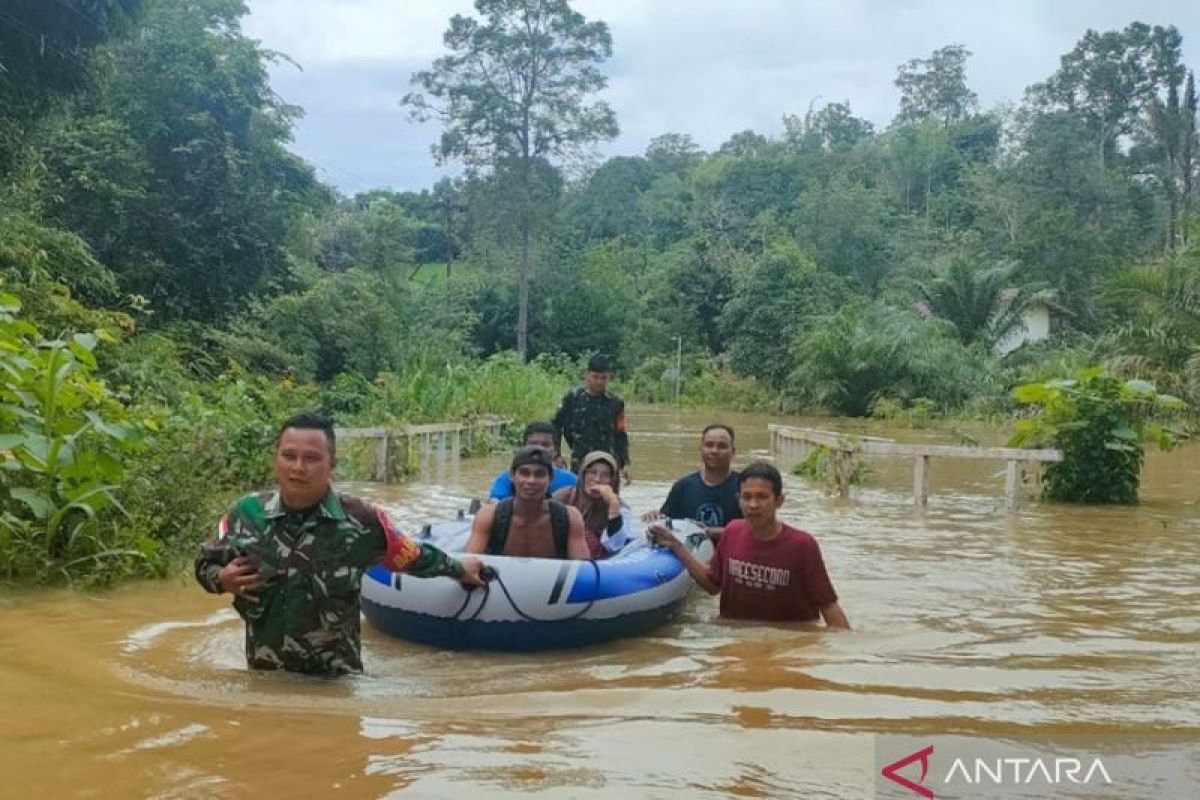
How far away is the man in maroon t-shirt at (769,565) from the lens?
5.61 m

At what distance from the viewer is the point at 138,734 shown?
12.6 feet

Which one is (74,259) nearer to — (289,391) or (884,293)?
(289,391)

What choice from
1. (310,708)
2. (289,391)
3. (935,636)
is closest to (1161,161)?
(289,391)

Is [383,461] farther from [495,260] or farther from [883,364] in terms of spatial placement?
[495,260]

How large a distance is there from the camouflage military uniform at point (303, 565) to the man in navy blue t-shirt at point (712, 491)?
2.98m

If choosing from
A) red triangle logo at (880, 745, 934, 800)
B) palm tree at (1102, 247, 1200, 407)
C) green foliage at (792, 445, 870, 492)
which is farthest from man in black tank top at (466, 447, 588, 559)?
palm tree at (1102, 247, 1200, 407)

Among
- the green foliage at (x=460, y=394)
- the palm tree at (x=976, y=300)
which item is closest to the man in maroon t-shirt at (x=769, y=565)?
the green foliage at (x=460, y=394)

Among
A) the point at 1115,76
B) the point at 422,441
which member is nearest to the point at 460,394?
the point at 422,441

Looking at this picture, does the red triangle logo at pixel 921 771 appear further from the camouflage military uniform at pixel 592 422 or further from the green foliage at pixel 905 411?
the green foliage at pixel 905 411

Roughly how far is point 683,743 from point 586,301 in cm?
→ 3853

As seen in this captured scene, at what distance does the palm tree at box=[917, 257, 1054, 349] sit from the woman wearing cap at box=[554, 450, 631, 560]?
27204 mm

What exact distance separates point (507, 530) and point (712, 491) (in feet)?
5.50

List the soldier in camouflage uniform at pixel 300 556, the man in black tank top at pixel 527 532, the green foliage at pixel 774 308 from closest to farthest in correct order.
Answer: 1. the soldier in camouflage uniform at pixel 300 556
2. the man in black tank top at pixel 527 532
3. the green foliage at pixel 774 308

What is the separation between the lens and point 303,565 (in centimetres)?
413
